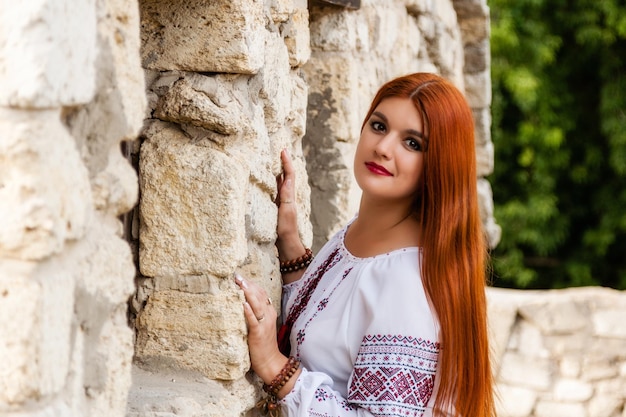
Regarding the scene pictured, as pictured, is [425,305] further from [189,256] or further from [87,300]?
[87,300]

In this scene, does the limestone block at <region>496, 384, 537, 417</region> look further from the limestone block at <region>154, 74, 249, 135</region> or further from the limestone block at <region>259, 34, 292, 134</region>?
the limestone block at <region>154, 74, 249, 135</region>

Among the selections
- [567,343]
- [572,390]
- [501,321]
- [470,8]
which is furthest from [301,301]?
[470,8]

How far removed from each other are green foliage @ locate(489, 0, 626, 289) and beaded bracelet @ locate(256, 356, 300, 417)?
22.8ft

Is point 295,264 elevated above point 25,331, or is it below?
below

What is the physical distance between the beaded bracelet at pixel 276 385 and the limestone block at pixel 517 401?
3.15 m

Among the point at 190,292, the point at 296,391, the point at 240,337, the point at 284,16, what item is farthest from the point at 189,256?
the point at 284,16

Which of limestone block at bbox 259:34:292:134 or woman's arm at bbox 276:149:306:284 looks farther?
woman's arm at bbox 276:149:306:284

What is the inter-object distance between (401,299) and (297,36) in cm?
84

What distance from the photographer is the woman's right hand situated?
2.32m

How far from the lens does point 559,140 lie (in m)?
8.83

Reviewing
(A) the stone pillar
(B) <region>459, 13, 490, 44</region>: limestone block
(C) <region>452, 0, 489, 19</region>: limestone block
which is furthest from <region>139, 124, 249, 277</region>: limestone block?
(B) <region>459, 13, 490, 44</region>: limestone block

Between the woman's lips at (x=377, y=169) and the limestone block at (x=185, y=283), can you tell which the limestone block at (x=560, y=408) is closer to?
the woman's lips at (x=377, y=169)

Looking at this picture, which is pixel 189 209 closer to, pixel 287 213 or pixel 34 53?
pixel 287 213

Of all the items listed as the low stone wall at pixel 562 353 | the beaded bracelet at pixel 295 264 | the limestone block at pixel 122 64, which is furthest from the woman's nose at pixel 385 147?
the low stone wall at pixel 562 353
